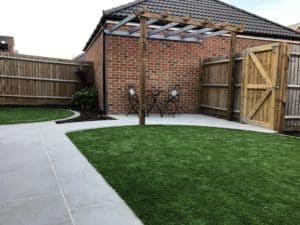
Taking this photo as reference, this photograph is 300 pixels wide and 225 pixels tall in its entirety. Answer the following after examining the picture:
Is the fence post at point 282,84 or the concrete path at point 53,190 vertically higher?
the fence post at point 282,84

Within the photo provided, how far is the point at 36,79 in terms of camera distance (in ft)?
35.8

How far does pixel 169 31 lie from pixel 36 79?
219 inches

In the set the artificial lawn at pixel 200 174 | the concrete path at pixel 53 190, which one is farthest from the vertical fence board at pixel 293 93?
the concrete path at pixel 53 190

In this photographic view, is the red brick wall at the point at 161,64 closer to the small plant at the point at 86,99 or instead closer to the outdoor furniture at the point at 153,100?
the outdoor furniture at the point at 153,100

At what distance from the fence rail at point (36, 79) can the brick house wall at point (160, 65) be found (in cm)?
154

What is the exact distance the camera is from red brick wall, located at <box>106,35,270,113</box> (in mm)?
9227

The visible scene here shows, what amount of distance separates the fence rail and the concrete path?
6741 millimetres

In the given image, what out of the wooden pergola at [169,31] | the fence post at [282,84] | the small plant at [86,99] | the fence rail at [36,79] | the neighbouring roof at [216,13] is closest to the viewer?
the fence post at [282,84]

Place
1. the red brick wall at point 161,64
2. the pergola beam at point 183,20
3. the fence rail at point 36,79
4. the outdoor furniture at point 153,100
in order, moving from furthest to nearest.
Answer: the fence rail at point 36,79
the outdoor furniture at point 153,100
the red brick wall at point 161,64
the pergola beam at point 183,20

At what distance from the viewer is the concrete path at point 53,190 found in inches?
85.9

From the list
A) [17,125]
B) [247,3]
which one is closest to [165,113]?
[17,125]

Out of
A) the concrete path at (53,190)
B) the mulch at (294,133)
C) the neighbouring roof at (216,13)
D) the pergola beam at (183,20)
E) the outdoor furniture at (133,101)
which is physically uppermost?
the neighbouring roof at (216,13)

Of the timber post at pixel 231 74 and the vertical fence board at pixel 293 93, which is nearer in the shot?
the vertical fence board at pixel 293 93

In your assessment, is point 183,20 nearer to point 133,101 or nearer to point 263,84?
point 263,84
